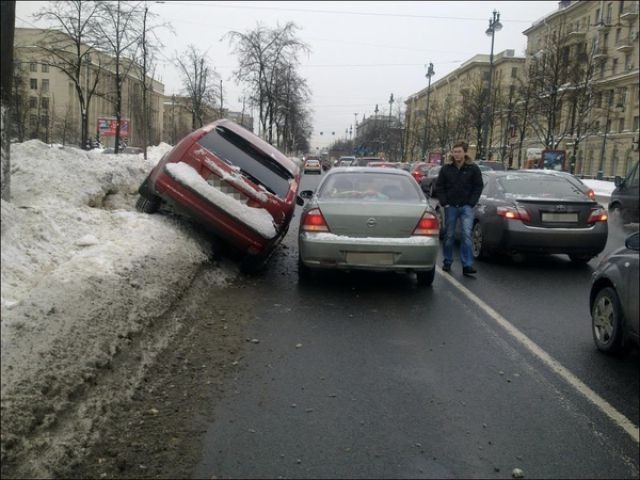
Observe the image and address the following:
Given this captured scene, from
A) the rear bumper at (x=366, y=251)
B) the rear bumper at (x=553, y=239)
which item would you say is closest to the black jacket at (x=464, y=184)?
the rear bumper at (x=553, y=239)

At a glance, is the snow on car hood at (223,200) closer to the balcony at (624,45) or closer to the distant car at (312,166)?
the balcony at (624,45)

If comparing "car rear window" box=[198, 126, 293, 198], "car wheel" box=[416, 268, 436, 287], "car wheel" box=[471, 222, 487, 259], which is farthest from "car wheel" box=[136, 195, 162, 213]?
"car wheel" box=[471, 222, 487, 259]

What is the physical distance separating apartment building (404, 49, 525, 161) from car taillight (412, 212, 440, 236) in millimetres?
38127

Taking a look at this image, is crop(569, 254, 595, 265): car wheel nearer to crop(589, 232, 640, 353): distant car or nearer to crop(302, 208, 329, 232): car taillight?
crop(589, 232, 640, 353): distant car

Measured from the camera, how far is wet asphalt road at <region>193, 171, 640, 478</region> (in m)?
3.06

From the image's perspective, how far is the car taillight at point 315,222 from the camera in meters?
6.85

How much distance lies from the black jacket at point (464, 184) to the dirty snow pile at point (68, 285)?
3497 mm

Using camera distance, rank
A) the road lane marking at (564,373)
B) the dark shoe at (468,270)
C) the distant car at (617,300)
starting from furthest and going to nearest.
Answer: the dark shoe at (468,270)
the distant car at (617,300)
the road lane marking at (564,373)

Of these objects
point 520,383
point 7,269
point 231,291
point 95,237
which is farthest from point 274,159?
point 520,383

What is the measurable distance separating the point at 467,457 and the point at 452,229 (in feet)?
18.7

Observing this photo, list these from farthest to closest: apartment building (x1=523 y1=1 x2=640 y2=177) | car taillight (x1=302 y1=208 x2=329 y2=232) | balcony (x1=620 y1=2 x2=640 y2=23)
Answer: apartment building (x1=523 y1=1 x2=640 y2=177) < car taillight (x1=302 y1=208 x2=329 y2=232) < balcony (x1=620 y1=2 x2=640 y2=23)

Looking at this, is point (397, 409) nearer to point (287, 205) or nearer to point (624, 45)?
point (287, 205)

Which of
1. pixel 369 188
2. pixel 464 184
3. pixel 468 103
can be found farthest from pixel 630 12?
pixel 468 103

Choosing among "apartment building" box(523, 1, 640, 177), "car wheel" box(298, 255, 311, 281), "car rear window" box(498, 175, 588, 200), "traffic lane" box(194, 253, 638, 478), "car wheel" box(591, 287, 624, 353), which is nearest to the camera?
"traffic lane" box(194, 253, 638, 478)
